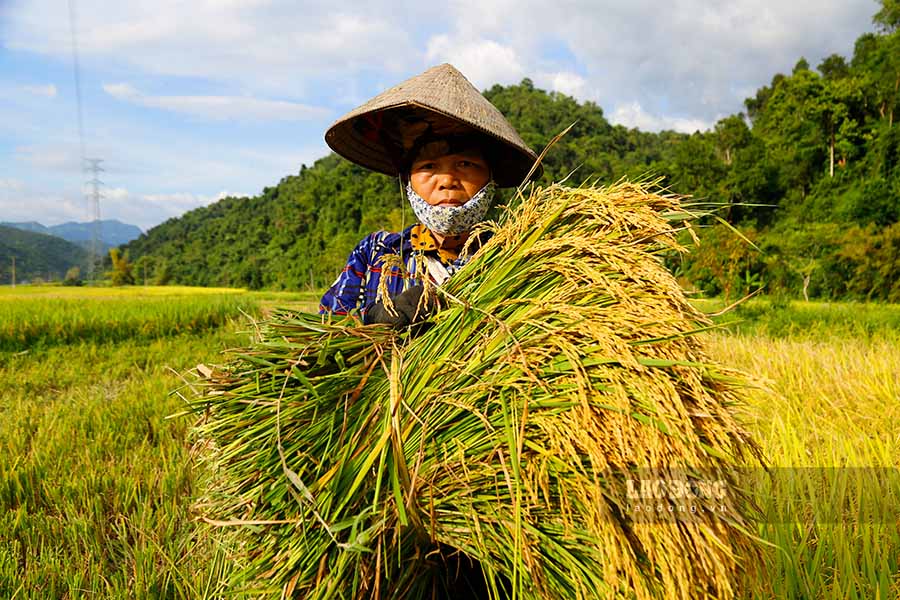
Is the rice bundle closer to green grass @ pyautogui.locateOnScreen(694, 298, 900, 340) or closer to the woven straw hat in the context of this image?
the woven straw hat

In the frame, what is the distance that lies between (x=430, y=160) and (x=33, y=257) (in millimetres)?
201334

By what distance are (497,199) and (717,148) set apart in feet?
187

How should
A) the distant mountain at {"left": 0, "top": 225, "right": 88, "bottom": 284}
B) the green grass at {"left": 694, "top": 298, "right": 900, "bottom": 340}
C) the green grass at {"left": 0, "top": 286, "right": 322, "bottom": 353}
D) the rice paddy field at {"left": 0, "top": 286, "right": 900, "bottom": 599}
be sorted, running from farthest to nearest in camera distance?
1. the distant mountain at {"left": 0, "top": 225, "right": 88, "bottom": 284}
2. the green grass at {"left": 694, "top": 298, "right": 900, "bottom": 340}
3. the green grass at {"left": 0, "top": 286, "right": 322, "bottom": 353}
4. the rice paddy field at {"left": 0, "top": 286, "right": 900, "bottom": 599}

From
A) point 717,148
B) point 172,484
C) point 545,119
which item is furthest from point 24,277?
point 172,484

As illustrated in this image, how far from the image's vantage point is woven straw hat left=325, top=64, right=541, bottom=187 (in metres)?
1.80

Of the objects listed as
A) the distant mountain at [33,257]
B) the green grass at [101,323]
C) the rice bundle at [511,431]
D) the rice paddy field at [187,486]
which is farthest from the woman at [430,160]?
the distant mountain at [33,257]

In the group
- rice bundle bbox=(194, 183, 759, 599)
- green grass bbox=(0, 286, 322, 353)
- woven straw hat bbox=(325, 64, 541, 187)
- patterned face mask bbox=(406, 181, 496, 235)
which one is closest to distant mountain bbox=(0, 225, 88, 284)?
green grass bbox=(0, 286, 322, 353)

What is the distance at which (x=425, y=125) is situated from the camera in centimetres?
209

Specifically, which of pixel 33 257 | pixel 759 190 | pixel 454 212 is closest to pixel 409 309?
pixel 454 212

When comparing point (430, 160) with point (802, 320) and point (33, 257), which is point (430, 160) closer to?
point (802, 320)

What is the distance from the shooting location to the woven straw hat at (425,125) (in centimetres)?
180

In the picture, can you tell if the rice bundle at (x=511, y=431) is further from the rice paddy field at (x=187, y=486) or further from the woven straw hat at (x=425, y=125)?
the woven straw hat at (x=425, y=125)

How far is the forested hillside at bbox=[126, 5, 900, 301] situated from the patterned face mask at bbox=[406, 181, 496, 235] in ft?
1.46

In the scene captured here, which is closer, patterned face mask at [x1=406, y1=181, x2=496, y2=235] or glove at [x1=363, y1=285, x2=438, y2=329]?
glove at [x1=363, y1=285, x2=438, y2=329]
